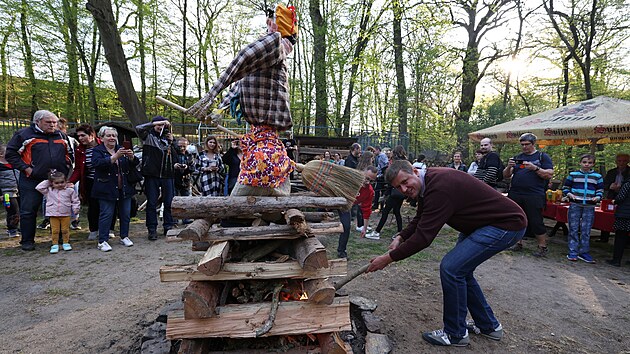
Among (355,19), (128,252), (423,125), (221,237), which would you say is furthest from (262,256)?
(355,19)

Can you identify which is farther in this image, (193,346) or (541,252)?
(541,252)

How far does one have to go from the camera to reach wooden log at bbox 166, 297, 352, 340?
2154mm

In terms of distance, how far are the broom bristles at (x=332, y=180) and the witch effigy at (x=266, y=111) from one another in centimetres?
25

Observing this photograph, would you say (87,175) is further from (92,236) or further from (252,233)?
(252,233)

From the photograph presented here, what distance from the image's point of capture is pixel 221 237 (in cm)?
232

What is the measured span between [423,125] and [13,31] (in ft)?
59.6

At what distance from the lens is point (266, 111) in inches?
99.1

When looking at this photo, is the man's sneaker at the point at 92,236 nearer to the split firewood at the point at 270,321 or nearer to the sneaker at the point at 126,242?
the sneaker at the point at 126,242

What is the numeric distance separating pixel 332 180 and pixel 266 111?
0.85m

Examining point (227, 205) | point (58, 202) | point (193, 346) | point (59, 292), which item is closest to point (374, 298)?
point (193, 346)

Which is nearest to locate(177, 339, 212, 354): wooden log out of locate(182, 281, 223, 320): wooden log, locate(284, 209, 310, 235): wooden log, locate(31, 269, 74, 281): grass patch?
locate(182, 281, 223, 320): wooden log

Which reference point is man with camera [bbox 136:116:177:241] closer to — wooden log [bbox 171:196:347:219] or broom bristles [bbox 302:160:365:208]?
wooden log [bbox 171:196:347:219]

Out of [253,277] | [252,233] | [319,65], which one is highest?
[319,65]

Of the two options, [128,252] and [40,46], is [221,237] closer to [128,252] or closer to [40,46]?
[128,252]
